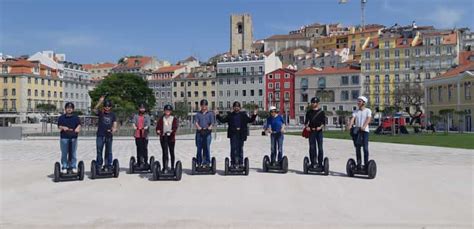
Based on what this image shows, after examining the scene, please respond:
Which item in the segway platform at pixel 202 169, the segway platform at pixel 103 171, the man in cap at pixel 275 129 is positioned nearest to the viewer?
the segway platform at pixel 103 171

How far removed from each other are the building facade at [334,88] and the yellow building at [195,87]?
67.9 feet

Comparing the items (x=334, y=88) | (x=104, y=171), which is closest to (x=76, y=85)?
(x=334, y=88)

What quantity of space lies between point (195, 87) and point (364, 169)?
326ft

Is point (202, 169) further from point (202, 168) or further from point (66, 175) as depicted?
point (66, 175)

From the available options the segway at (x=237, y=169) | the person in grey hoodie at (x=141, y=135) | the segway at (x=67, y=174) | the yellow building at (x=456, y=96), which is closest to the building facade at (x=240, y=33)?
the yellow building at (x=456, y=96)

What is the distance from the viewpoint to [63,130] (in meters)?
11.9

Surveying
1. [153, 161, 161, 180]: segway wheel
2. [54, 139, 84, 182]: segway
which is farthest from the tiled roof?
[54, 139, 84, 182]: segway

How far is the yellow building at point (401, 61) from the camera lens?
9050cm

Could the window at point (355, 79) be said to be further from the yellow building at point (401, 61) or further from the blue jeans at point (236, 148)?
the blue jeans at point (236, 148)

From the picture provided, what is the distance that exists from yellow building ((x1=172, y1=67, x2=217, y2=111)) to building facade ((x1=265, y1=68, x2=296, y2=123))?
496 inches

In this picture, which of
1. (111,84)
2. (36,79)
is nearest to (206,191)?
(111,84)

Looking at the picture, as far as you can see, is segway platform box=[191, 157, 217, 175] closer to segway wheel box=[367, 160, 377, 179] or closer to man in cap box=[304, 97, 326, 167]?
man in cap box=[304, 97, 326, 167]

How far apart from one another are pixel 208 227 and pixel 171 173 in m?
4.70

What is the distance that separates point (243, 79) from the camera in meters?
105
